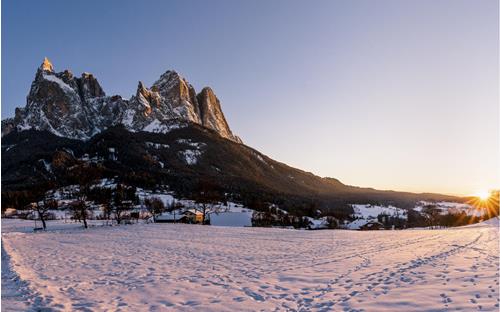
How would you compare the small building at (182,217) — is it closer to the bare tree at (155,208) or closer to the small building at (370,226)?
the bare tree at (155,208)

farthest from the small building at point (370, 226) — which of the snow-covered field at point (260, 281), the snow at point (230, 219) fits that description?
the snow-covered field at point (260, 281)

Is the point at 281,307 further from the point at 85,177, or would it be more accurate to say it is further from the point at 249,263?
the point at 85,177

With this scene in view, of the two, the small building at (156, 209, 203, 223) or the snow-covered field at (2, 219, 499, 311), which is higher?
the snow-covered field at (2, 219, 499, 311)

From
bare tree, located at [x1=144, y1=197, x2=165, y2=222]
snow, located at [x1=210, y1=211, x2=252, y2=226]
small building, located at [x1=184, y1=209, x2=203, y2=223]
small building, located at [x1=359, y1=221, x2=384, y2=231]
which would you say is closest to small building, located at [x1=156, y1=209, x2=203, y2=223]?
small building, located at [x1=184, y1=209, x2=203, y2=223]

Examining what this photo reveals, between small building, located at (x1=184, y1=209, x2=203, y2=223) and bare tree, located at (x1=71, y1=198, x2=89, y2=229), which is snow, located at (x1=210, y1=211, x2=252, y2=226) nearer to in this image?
small building, located at (x1=184, y1=209, x2=203, y2=223)

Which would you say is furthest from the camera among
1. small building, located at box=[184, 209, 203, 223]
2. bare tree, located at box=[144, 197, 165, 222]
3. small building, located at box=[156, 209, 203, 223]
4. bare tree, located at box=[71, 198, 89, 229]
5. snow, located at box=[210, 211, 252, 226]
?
bare tree, located at box=[144, 197, 165, 222]

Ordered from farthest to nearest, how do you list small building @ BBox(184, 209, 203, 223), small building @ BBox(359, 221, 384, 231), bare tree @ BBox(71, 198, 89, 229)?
small building @ BBox(359, 221, 384, 231), small building @ BBox(184, 209, 203, 223), bare tree @ BBox(71, 198, 89, 229)

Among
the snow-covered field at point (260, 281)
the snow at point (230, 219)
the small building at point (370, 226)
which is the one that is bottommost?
the small building at point (370, 226)

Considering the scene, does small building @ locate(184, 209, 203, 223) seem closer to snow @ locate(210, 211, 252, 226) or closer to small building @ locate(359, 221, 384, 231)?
snow @ locate(210, 211, 252, 226)

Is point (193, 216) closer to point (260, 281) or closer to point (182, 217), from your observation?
point (182, 217)

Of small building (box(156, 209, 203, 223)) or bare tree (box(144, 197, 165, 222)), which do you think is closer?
small building (box(156, 209, 203, 223))

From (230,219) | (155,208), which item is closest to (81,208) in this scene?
(230,219)

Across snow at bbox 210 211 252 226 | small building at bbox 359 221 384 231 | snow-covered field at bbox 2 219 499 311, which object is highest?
snow-covered field at bbox 2 219 499 311

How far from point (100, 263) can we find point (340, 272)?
16.7 meters
